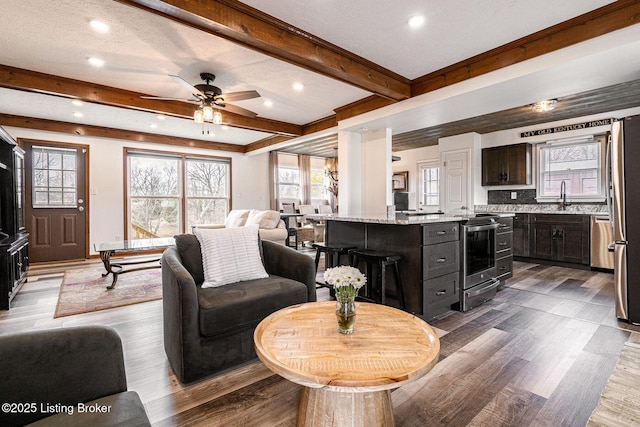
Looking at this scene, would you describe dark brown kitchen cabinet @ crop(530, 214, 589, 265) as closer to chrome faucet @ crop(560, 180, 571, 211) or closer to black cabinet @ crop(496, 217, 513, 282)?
chrome faucet @ crop(560, 180, 571, 211)

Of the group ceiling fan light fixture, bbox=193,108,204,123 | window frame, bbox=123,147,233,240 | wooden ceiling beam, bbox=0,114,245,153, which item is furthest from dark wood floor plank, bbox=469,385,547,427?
wooden ceiling beam, bbox=0,114,245,153

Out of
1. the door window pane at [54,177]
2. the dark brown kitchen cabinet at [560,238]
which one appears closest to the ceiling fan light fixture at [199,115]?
the door window pane at [54,177]

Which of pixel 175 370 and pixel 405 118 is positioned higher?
pixel 405 118

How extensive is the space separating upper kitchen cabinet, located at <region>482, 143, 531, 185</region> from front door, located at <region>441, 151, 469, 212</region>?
393 mm

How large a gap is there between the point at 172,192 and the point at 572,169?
320 inches

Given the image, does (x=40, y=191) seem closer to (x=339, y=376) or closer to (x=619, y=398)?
(x=339, y=376)

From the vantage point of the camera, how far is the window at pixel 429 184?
7445mm

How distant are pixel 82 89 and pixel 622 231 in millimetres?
6208

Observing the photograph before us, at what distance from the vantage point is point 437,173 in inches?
293

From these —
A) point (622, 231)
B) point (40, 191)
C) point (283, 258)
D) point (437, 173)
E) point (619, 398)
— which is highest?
point (437, 173)

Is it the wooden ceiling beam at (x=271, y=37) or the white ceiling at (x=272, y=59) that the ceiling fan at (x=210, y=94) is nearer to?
the white ceiling at (x=272, y=59)

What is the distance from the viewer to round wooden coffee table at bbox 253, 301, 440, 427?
1.01 metres

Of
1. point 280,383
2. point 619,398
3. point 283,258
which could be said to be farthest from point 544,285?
point 280,383

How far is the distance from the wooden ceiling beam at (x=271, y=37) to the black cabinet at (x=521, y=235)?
3.86 metres
